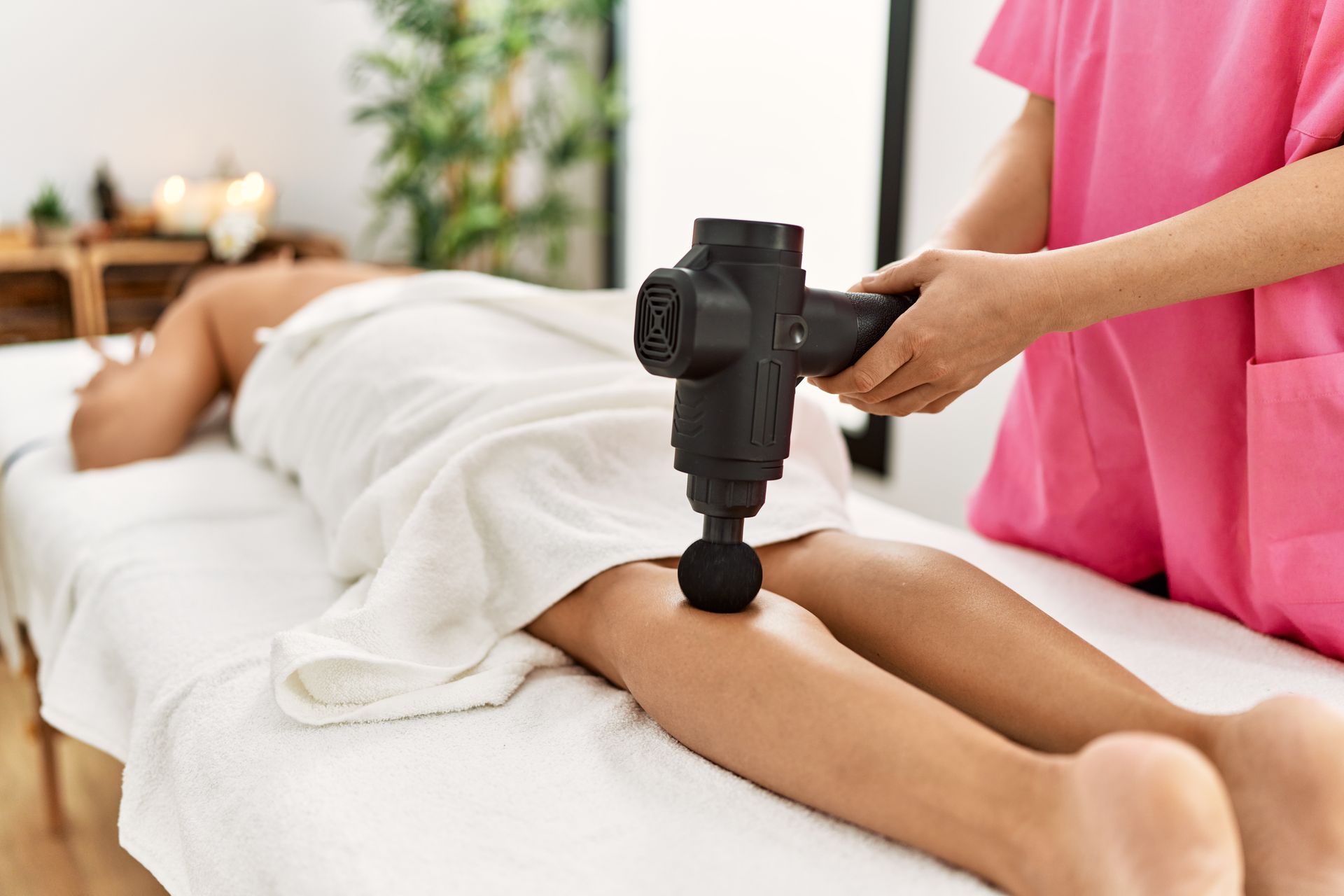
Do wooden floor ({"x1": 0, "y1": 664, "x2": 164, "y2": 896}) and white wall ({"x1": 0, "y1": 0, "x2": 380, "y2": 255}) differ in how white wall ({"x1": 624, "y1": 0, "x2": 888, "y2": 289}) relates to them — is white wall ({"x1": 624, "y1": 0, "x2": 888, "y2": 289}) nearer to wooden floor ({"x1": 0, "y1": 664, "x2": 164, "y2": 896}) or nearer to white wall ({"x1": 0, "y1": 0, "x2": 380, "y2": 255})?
white wall ({"x1": 0, "y1": 0, "x2": 380, "y2": 255})

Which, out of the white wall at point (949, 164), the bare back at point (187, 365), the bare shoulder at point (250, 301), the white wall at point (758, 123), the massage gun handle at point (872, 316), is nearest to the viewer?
the massage gun handle at point (872, 316)

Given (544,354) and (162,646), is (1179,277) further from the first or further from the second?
(162,646)

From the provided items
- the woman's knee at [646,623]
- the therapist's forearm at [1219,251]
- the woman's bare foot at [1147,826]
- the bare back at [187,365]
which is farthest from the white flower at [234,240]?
the woman's bare foot at [1147,826]

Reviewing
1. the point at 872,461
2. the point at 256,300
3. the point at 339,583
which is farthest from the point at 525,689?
the point at 872,461

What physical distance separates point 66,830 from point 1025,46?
1.70 metres

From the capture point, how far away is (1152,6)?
944 millimetres

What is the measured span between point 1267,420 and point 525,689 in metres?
0.66

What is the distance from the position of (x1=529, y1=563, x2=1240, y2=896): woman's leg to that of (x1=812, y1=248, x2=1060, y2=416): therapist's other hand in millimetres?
193

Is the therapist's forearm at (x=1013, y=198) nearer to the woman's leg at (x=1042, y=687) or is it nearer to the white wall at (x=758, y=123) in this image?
the woman's leg at (x=1042, y=687)

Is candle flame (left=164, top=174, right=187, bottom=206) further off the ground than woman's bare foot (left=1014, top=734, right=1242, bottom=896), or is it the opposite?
candle flame (left=164, top=174, right=187, bottom=206)

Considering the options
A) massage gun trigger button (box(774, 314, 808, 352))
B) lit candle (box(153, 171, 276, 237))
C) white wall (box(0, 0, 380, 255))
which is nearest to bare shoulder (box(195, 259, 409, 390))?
massage gun trigger button (box(774, 314, 808, 352))

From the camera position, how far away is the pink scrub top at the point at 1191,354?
33.1 inches

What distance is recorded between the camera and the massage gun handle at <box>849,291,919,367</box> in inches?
29.9

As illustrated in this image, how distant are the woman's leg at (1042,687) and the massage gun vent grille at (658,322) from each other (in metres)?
0.30
